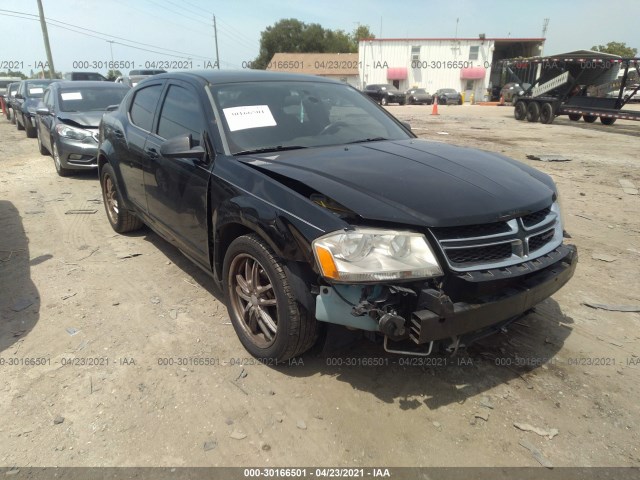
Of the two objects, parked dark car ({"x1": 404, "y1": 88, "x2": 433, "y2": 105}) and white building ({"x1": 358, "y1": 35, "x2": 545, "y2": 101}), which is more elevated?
white building ({"x1": 358, "y1": 35, "x2": 545, "y2": 101})

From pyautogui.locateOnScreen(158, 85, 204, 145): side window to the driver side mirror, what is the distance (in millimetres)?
98

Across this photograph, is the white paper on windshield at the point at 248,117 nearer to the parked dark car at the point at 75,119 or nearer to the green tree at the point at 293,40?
the parked dark car at the point at 75,119

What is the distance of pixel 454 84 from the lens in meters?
50.2

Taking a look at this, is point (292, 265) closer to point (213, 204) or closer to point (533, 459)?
point (213, 204)

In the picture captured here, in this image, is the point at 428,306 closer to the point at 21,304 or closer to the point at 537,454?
the point at 537,454

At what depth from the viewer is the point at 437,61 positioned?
49625mm

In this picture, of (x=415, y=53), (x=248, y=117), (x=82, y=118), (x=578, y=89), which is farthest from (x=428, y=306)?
(x=415, y=53)

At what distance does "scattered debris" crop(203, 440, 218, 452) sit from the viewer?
221 cm

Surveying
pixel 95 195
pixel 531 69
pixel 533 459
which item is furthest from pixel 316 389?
pixel 531 69

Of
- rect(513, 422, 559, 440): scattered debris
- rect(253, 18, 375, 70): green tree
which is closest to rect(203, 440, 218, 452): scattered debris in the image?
rect(513, 422, 559, 440): scattered debris

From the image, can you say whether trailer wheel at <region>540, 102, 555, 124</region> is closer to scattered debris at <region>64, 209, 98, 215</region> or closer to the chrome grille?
scattered debris at <region>64, 209, 98, 215</region>

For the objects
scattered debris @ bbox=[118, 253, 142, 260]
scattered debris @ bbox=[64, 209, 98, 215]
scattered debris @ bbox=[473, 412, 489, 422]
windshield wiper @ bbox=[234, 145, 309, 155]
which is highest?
windshield wiper @ bbox=[234, 145, 309, 155]

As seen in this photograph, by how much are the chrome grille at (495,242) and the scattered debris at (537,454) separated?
0.89m

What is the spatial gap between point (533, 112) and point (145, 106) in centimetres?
1944
